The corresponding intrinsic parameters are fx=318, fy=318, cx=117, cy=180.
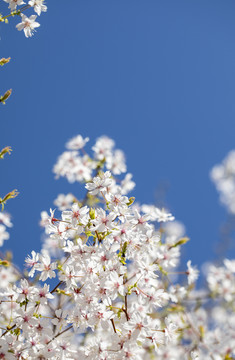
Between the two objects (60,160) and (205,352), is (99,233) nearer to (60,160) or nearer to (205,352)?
(205,352)

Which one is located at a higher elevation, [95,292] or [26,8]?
[26,8]

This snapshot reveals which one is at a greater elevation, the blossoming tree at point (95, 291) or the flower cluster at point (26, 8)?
the flower cluster at point (26, 8)

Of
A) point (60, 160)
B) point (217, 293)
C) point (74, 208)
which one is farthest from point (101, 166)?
point (217, 293)

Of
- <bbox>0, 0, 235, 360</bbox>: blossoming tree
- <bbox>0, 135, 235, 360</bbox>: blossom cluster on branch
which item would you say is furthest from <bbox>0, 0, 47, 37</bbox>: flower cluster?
<bbox>0, 135, 235, 360</bbox>: blossom cluster on branch

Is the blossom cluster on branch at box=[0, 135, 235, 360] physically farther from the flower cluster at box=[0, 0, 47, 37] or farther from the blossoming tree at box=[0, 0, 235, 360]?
the flower cluster at box=[0, 0, 47, 37]

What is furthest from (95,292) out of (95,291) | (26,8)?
(26,8)

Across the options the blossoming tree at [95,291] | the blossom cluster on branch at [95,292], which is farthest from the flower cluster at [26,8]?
the blossom cluster on branch at [95,292]

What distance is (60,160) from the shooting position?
518 centimetres

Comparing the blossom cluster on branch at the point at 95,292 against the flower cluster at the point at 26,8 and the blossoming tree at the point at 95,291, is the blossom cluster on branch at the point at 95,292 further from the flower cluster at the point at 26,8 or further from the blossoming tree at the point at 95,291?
the flower cluster at the point at 26,8

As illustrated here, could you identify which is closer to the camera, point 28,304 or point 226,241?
point 28,304

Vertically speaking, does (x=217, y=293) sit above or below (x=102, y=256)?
above

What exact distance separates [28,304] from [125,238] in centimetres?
90

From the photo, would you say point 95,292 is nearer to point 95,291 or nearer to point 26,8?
point 95,291

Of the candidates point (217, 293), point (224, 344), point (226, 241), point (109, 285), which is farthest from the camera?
point (226, 241)
